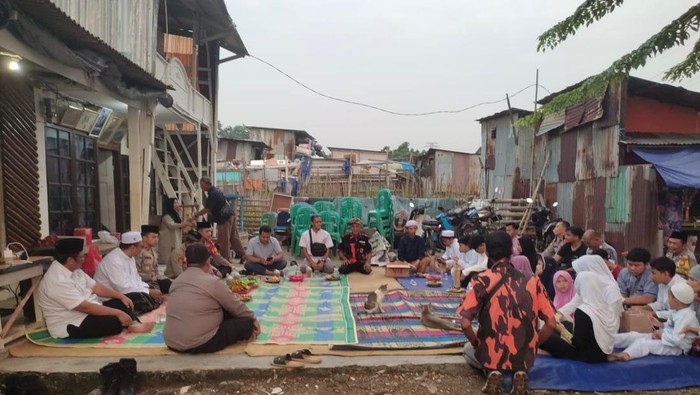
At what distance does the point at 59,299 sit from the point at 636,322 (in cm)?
559

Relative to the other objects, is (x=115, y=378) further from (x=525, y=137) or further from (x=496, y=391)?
(x=525, y=137)

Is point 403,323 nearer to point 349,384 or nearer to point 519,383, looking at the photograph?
point 349,384

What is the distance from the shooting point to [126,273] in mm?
5527

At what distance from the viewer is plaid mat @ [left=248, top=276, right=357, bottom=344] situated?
4.83m

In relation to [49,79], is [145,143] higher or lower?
lower

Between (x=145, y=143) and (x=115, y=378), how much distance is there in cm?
470

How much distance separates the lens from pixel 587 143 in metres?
12.6

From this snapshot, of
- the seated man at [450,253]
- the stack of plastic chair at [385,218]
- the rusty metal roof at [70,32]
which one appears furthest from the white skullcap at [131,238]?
the stack of plastic chair at [385,218]

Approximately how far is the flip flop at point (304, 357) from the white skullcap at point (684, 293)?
321 centimetres

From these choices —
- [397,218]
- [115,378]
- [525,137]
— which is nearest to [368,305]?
[115,378]

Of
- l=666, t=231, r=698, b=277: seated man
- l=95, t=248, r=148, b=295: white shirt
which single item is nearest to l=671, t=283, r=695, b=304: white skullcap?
l=666, t=231, r=698, b=277: seated man

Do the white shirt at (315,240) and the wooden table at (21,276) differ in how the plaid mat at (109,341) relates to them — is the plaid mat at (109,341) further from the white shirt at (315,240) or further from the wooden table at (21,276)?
the white shirt at (315,240)

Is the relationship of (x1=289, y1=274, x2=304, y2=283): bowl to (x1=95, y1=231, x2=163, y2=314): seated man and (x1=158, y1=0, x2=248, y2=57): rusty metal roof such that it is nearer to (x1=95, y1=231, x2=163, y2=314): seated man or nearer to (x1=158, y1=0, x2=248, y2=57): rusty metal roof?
(x1=95, y1=231, x2=163, y2=314): seated man

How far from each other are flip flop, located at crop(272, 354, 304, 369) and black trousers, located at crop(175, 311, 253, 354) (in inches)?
21.9
